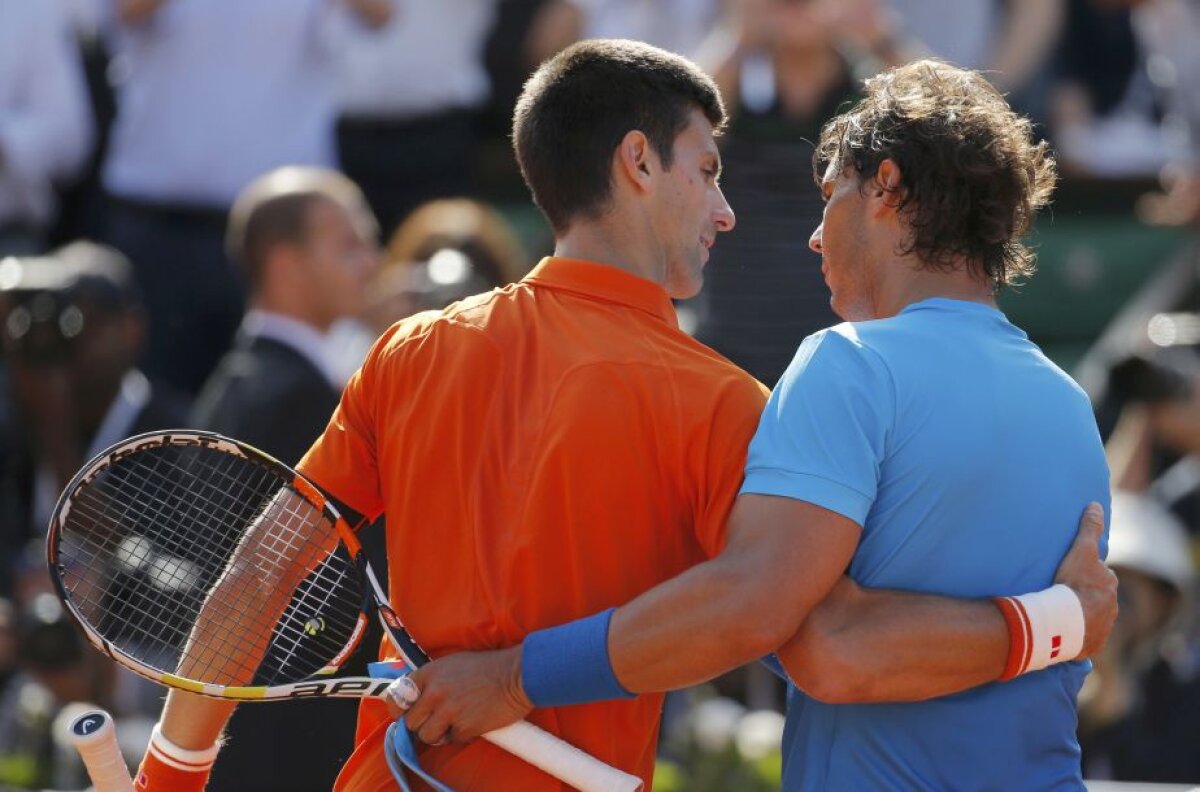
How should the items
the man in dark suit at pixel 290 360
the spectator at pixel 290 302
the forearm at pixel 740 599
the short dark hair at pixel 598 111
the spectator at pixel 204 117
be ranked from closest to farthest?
the forearm at pixel 740 599 → the short dark hair at pixel 598 111 → the man in dark suit at pixel 290 360 → the spectator at pixel 290 302 → the spectator at pixel 204 117

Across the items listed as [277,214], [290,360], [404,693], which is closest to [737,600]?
[404,693]

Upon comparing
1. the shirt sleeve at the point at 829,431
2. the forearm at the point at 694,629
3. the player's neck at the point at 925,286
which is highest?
the player's neck at the point at 925,286

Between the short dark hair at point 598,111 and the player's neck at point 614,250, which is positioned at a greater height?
the short dark hair at point 598,111

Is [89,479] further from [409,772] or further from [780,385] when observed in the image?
[780,385]

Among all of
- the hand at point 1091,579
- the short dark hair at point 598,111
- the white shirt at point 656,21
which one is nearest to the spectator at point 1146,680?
the white shirt at point 656,21

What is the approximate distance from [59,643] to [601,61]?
364 cm

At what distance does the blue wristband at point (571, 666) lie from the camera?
275cm

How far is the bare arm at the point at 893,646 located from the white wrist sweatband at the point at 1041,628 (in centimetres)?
2

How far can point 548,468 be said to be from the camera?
2.84 metres

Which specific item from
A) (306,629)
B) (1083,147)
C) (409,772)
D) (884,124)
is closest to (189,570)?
(306,629)

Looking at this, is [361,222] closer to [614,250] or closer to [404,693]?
[614,250]

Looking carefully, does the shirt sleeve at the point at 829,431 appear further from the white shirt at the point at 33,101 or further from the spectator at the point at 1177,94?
the white shirt at the point at 33,101

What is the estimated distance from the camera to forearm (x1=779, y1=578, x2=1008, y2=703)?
274 centimetres

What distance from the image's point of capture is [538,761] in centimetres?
283
